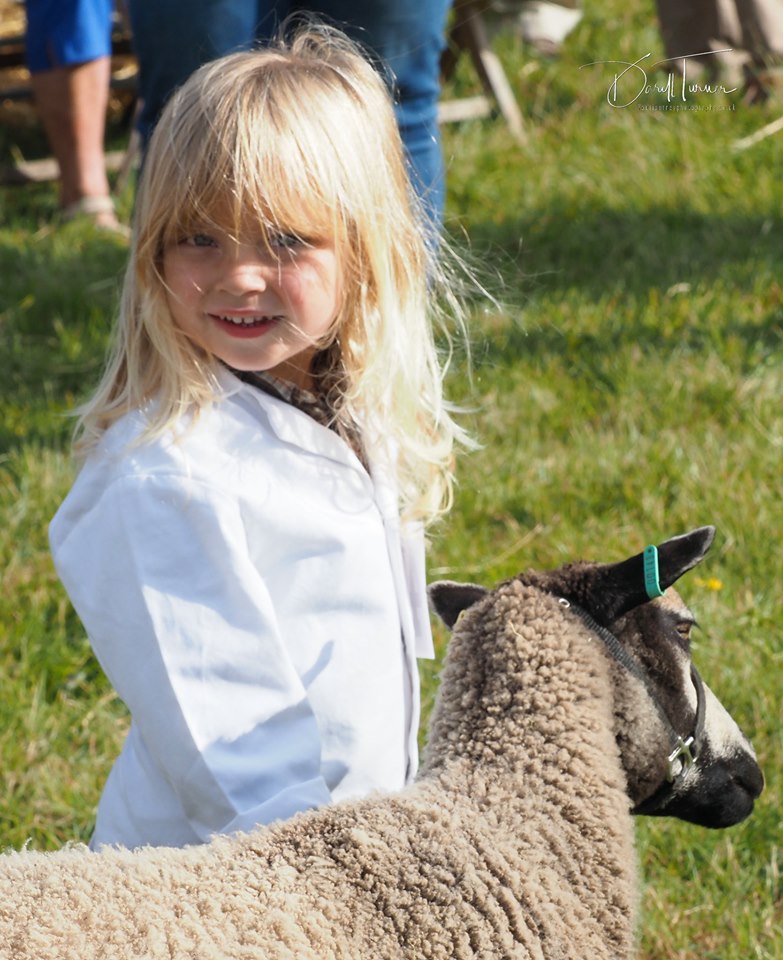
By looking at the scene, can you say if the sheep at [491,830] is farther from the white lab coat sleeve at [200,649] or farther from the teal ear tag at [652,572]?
the white lab coat sleeve at [200,649]

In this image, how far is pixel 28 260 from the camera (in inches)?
211

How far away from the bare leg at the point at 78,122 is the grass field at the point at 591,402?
0.26 m

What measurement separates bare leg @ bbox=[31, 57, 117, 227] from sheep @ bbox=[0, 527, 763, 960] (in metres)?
4.12

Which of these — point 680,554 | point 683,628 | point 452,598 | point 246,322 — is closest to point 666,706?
point 683,628

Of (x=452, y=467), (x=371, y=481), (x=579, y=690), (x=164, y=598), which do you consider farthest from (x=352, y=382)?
(x=579, y=690)

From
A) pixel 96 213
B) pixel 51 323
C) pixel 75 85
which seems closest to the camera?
pixel 51 323

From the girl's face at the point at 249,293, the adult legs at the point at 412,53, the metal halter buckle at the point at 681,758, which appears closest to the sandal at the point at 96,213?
the adult legs at the point at 412,53

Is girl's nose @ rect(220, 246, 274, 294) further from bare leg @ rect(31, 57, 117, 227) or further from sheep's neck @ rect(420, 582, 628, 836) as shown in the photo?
bare leg @ rect(31, 57, 117, 227)

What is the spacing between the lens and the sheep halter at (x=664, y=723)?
187 centimetres

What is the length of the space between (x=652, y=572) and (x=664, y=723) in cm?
24

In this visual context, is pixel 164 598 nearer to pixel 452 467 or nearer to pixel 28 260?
pixel 452 467

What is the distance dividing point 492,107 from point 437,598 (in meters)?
4.66

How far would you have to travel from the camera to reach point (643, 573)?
1.85 metres

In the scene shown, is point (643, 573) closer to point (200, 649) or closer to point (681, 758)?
point (681, 758)
